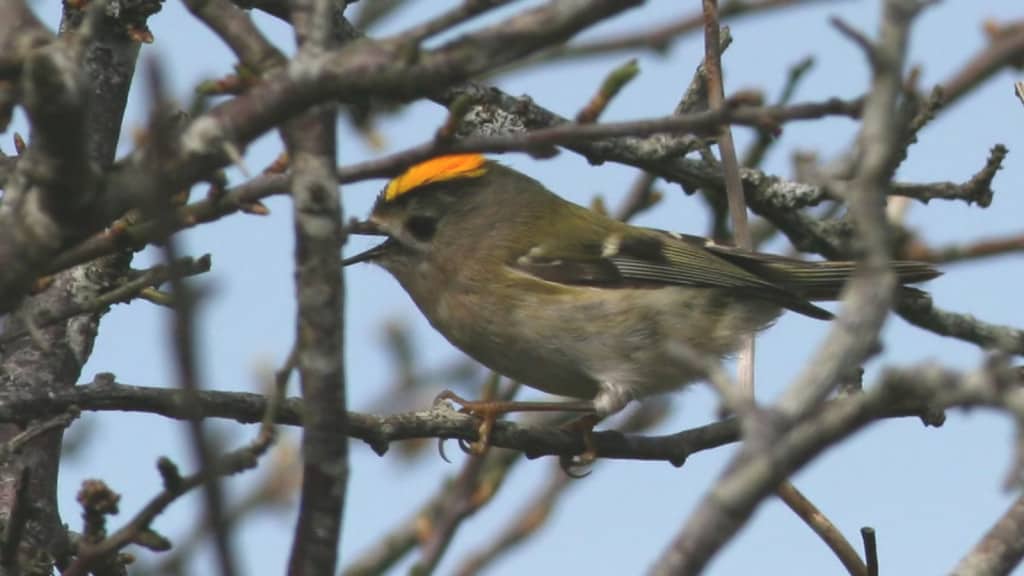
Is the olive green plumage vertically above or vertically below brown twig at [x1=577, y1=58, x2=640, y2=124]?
above

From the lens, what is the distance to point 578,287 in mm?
4570

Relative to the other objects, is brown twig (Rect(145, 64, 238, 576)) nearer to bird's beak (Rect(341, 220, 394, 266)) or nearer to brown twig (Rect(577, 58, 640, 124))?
brown twig (Rect(577, 58, 640, 124))

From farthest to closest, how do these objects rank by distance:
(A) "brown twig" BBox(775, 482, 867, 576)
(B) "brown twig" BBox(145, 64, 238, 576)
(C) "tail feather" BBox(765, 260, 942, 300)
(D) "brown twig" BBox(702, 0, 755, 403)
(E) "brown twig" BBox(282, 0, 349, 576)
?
(C) "tail feather" BBox(765, 260, 942, 300) < (D) "brown twig" BBox(702, 0, 755, 403) < (A) "brown twig" BBox(775, 482, 867, 576) < (E) "brown twig" BBox(282, 0, 349, 576) < (B) "brown twig" BBox(145, 64, 238, 576)

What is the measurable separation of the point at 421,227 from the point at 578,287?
590mm

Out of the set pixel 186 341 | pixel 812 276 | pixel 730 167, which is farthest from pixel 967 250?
pixel 186 341

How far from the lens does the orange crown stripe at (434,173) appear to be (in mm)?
4699

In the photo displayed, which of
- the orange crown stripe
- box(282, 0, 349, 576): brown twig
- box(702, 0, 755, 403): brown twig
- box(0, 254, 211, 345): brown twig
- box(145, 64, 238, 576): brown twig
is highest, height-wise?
the orange crown stripe

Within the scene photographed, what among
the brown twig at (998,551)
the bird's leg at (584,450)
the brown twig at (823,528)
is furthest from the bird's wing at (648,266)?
the brown twig at (998,551)

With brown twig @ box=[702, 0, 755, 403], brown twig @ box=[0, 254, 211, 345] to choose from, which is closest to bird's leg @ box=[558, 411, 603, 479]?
brown twig @ box=[702, 0, 755, 403]

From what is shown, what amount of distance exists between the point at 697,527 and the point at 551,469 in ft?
9.19

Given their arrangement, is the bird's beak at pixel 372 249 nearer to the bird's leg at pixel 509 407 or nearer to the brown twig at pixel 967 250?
the bird's leg at pixel 509 407

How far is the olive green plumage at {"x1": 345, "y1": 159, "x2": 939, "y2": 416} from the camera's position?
433cm

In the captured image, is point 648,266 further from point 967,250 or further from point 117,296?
point 117,296

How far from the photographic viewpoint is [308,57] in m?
1.90
